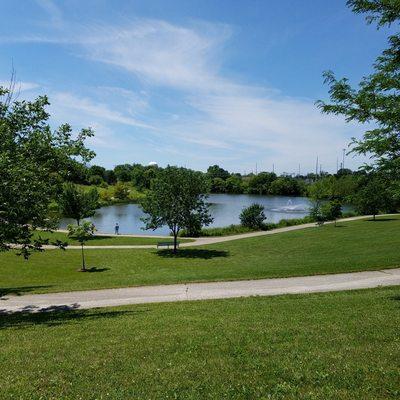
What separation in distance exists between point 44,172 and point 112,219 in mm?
54753

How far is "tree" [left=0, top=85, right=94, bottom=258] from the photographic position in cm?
1073

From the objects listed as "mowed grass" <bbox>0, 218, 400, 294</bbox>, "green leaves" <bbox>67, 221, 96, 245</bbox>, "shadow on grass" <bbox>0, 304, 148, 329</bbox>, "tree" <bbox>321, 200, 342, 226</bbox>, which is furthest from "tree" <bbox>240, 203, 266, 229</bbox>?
"shadow on grass" <bbox>0, 304, 148, 329</bbox>

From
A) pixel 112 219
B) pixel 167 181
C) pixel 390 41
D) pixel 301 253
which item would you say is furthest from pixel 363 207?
pixel 390 41

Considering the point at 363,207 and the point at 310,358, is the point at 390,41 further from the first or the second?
the point at 363,207

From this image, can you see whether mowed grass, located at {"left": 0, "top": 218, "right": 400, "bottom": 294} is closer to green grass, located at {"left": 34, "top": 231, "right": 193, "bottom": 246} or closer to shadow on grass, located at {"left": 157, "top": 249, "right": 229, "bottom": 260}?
shadow on grass, located at {"left": 157, "top": 249, "right": 229, "bottom": 260}

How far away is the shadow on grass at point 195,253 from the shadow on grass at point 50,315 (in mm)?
14913

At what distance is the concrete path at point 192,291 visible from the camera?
49.7ft

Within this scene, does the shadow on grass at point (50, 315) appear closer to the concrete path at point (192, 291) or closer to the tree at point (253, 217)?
the concrete path at point (192, 291)

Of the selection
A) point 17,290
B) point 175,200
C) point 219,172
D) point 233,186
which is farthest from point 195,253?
point 219,172

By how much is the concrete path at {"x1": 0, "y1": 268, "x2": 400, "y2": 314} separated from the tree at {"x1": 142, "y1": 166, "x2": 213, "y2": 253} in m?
A: 13.8

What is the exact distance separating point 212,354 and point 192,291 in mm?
9051

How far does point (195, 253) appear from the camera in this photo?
30.5 m

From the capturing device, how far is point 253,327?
9461mm

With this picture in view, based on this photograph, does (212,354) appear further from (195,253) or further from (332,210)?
(332,210)
